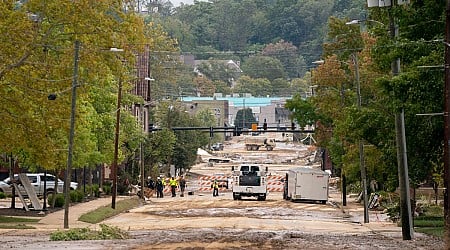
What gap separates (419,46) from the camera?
3012 cm

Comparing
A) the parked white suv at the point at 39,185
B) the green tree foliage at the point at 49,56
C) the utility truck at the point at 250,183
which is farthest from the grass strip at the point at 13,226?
the utility truck at the point at 250,183

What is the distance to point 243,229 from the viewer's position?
39156mm

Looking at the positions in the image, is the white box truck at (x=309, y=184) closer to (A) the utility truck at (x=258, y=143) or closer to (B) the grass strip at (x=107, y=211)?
(B) the grass strip at (x=107, y=211)

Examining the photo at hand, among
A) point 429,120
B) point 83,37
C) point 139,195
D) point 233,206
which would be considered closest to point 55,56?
point 83,37

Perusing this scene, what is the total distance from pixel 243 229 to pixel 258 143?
147320mm

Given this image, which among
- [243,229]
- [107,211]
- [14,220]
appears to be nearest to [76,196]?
[107,211]

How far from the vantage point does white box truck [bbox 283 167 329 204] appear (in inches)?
2783

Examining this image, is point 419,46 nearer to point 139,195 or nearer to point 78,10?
point 78,10

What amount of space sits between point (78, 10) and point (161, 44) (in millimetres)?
110185

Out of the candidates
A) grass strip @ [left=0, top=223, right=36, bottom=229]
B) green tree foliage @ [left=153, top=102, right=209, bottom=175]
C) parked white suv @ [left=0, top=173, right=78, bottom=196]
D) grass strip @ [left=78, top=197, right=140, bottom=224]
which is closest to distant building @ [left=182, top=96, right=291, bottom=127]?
green tree foliage @ [left=153, top=102, right=209, bottom=175]

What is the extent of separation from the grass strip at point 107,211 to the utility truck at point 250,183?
354 inches

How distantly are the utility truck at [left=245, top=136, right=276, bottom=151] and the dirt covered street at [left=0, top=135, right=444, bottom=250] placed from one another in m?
94.4

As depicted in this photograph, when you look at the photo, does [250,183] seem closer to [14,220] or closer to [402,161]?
[14,220]

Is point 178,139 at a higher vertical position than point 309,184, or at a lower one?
higher
